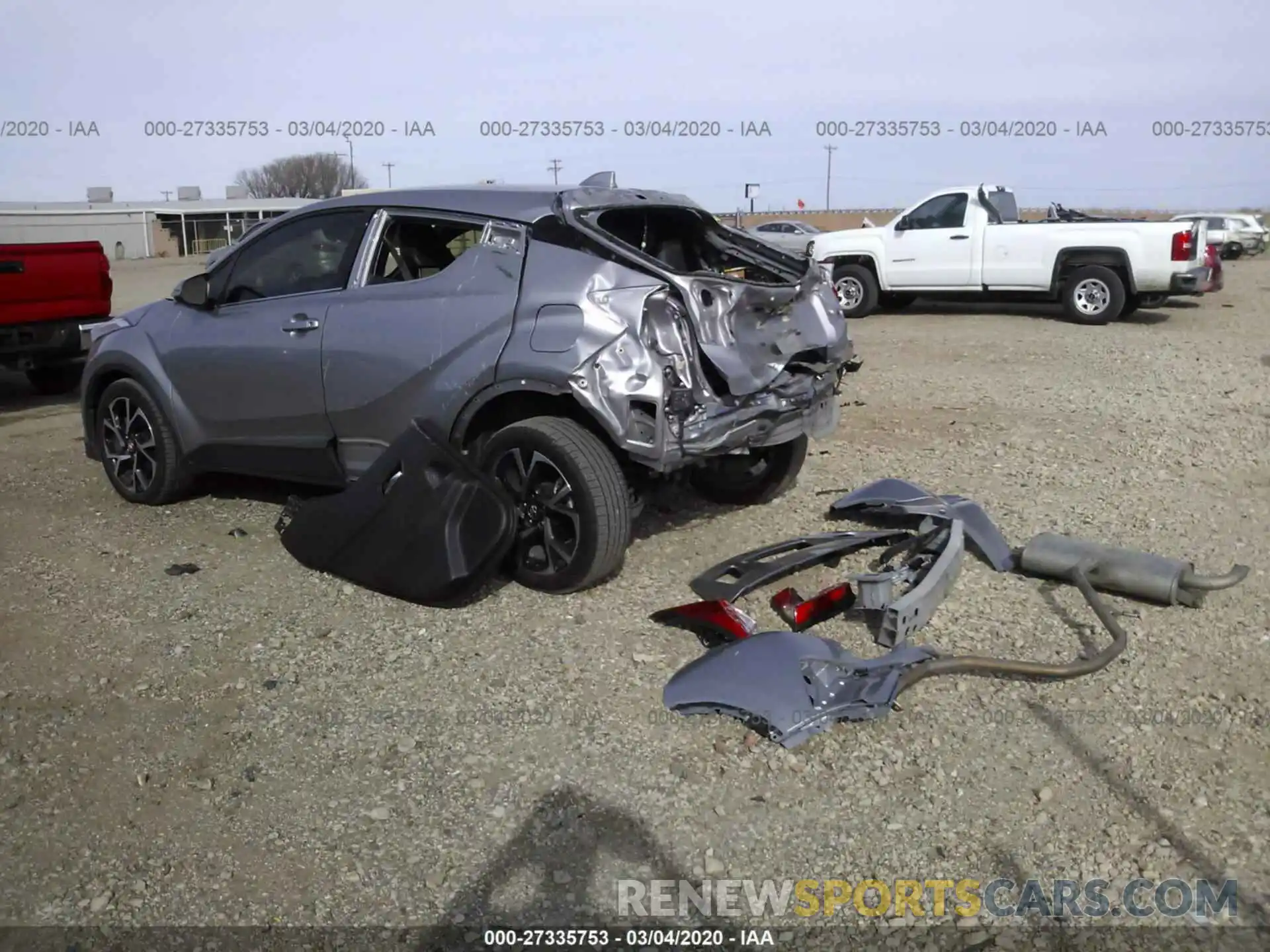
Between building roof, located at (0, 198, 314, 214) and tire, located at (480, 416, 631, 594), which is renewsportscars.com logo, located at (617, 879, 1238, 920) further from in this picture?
building roof, located at (0, 198, 314, 214)

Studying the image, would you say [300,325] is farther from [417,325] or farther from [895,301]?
[895,301]

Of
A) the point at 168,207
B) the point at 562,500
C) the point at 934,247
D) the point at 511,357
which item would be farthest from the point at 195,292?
the point at 168,207

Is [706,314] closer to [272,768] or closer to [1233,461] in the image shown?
[272,768]

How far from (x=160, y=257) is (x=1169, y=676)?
63312 mm

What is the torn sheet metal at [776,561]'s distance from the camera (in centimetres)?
506

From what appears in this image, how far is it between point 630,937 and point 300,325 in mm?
3856

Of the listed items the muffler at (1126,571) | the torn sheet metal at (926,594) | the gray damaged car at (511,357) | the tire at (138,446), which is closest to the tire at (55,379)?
the tire at (138,446)

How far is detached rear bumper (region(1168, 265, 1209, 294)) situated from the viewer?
48.8ft

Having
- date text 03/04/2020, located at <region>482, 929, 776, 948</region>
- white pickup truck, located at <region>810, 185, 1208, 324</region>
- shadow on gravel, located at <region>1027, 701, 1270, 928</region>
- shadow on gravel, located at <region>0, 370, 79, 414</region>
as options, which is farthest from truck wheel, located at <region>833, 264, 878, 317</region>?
date text 03/04/2020, located at <region>482, 929, 776, 948</region>

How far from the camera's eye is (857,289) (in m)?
17.1

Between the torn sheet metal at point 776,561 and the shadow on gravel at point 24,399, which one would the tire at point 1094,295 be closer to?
the torn sheet metal at point 776,561

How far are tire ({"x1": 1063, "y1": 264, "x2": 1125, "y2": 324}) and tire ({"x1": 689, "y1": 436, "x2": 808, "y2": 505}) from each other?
10200 mm

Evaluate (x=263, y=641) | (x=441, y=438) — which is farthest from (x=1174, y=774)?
(x=263, y=641)

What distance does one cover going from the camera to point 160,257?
198ft
